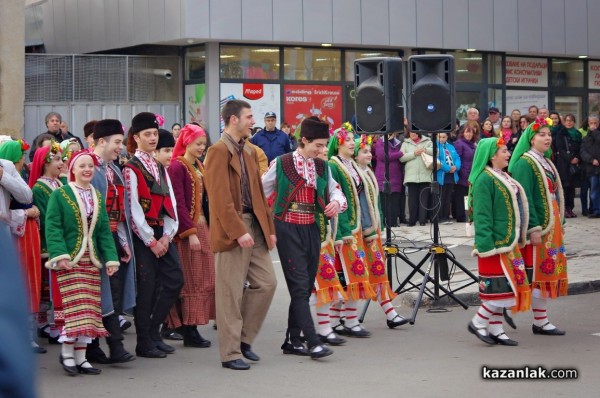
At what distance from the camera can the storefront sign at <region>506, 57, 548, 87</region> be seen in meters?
30.2

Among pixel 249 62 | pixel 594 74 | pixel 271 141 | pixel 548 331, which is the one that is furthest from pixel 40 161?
pixel 594 74

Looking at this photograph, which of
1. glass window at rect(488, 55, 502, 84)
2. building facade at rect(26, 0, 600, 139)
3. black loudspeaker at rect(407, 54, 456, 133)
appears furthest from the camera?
glass window at rect(488, 55, 502, 84)

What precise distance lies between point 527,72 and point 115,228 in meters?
24.0

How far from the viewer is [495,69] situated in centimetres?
2983

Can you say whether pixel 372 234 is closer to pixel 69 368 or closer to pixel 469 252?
pixel 69 368

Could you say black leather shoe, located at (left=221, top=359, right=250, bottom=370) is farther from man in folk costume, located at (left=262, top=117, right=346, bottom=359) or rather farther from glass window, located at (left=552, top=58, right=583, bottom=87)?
glass window, located at (left=552, top=58, right=583, bottom=87)

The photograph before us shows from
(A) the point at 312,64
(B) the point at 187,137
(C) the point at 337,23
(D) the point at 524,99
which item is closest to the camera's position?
(B) the point at 187,137

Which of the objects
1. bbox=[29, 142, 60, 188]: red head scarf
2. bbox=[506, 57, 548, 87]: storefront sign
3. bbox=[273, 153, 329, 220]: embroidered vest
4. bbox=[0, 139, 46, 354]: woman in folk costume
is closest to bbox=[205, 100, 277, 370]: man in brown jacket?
bbox=[273, 153, 329, 220]: embroidered vest

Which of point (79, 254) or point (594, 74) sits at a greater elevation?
point (594, 74)

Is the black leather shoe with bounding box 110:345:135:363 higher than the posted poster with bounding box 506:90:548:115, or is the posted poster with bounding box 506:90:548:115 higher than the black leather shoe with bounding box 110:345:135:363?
the posted poster with bounding box 506:90:548:115

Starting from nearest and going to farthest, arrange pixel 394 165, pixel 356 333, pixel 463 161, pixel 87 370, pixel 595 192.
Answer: pixel 87 370 < pixel 356 333 < pixel 394 165 < pixel 463 161 < pixel 595 192

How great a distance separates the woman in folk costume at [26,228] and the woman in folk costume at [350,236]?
99.0 inches

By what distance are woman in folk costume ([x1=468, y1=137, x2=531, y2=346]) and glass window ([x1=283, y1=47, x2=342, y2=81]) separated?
17656 millimetres

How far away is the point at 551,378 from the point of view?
7.33 metres
